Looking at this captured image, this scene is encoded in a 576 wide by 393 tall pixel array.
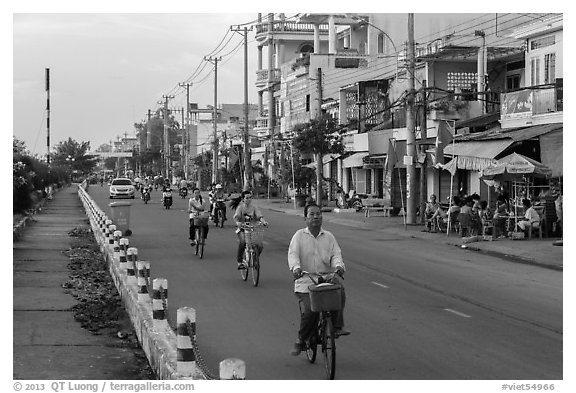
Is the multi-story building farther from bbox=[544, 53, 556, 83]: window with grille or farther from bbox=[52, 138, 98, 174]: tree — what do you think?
bbox=[52, 138, 98, 174]: tree

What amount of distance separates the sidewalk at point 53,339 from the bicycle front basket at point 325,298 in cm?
213

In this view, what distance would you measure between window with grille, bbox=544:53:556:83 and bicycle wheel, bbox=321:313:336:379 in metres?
22.9

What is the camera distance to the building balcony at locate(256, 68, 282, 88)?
80325 mm

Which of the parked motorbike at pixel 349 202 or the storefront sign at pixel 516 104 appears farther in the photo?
the parked motorbike at pixel 349 202

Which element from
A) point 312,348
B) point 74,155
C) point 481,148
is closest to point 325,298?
→ point 312,348

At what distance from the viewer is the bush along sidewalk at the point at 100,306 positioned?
34.9ft

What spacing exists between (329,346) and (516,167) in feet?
57.6

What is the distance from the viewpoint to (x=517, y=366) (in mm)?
9500

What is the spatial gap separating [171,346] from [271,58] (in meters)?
72.4

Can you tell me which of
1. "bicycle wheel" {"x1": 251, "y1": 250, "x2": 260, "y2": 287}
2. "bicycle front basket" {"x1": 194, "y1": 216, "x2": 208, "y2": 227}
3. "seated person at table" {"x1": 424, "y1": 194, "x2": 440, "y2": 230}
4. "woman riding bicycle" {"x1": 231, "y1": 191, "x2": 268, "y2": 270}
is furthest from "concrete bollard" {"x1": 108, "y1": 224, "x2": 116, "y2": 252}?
"seated person at table" {"x1": 424, "y1": 194, "x2": 440, "y2": 230}

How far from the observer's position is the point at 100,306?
14008mm

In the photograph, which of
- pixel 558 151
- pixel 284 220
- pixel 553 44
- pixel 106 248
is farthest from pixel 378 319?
pixel 284 220

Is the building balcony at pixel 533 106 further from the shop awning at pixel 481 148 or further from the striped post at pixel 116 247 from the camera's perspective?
the striped post at pixel 116 247

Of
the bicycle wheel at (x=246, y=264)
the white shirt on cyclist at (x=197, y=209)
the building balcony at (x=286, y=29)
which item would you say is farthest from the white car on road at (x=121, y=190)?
the bicycle wheel at (x=246, y=264)
